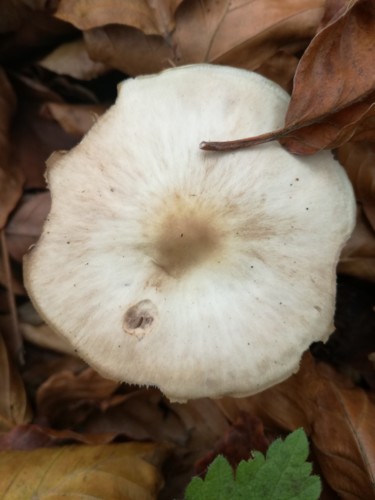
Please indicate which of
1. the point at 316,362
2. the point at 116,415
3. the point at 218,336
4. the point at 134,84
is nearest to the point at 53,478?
the point at 116,415

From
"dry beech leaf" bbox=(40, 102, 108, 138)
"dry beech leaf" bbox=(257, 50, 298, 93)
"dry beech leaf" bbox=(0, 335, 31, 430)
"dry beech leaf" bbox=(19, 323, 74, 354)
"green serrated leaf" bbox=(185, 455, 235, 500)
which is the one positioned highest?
"dry beech leaf" bbox=(257, 50, 298, 93)

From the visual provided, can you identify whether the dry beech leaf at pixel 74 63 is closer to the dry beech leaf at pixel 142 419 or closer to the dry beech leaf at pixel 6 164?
the dry beech leaf at pixel 6 164

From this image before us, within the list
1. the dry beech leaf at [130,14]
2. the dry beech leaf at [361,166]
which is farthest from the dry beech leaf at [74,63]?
the dry beech leaf at [361,166]

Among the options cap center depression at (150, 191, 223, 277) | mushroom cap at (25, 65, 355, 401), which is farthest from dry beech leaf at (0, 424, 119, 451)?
cap center depression at (150, 191, 223, 277)

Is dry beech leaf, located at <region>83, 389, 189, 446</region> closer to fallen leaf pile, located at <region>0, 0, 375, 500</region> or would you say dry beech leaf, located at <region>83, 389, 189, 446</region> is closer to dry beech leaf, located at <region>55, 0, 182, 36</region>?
fallen leaf pile, located at <region>0, 0, 375, 500</region>

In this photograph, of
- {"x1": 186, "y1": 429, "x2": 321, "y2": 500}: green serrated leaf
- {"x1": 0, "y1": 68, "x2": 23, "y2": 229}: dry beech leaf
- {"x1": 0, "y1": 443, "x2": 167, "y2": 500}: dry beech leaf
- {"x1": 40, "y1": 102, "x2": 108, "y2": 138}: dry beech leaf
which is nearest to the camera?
{"x1": 186, "y1": 429, "x2": 321, "y2": 500}: green serrated leaf

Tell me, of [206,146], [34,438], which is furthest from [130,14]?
[34,438]

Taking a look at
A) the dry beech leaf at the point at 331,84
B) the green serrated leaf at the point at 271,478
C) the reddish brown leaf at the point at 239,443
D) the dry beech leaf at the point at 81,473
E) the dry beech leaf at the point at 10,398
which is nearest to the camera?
the green serrated leaf at the point at 271,478
